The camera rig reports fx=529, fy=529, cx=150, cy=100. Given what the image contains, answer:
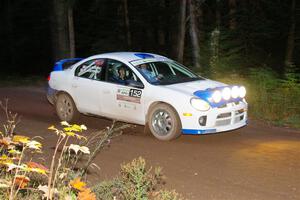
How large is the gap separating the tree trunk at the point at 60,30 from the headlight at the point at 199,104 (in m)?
13.3

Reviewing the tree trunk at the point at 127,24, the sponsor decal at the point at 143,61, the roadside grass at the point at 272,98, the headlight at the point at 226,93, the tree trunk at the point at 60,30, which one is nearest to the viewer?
the headlight at the point at 226,93

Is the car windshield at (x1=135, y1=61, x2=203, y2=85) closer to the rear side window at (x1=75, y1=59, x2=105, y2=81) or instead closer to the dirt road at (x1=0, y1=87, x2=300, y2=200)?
the rear side window at (x1=75, y1=59, x2=105, y2=81)

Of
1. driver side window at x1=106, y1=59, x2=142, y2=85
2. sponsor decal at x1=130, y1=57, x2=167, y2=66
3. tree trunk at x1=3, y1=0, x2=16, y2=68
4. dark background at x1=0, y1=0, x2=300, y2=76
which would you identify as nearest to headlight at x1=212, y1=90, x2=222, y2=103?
driver side window at x1=106, y1=59, x2=142, y2=85

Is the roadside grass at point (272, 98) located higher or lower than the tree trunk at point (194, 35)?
lower

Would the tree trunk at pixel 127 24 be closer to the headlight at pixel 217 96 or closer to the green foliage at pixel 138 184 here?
the headlight at pixel 217 96

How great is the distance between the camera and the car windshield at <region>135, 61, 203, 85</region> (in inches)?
397

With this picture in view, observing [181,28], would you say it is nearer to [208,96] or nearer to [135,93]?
[135,93]

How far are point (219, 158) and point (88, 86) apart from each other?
12.2 ft

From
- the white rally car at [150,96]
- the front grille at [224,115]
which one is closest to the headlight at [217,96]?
the white rally car at [150,96]

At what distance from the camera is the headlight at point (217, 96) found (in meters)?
9.30

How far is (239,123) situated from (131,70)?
2.28 m

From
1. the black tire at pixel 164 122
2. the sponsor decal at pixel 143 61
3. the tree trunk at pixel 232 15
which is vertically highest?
the tree trunk at pixel 232 15

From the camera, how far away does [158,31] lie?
117ft

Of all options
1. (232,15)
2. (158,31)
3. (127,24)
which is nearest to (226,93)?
(232,15)
